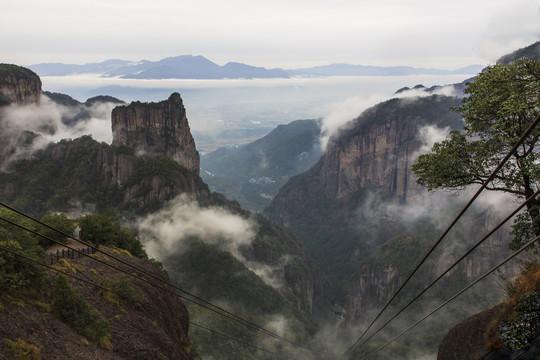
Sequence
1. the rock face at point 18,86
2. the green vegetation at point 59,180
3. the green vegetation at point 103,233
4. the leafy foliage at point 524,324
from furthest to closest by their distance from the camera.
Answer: the rock face at point 18,86, the green vegetation at point 59,180, the green vegetation at point 103,233, the leafy foliage at point 524,324

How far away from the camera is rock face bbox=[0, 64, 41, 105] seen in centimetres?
11673

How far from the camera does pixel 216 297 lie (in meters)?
84.9

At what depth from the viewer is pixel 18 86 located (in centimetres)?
12106

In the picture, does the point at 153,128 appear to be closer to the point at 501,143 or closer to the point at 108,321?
the point at 108,321

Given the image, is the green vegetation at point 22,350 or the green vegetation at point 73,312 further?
the green vegetation at point 73,312

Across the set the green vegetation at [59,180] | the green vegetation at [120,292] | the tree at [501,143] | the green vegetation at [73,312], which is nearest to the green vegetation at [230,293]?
the green vegetation at [59,180]

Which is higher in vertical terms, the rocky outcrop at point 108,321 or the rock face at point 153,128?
the rock face at point 153,128

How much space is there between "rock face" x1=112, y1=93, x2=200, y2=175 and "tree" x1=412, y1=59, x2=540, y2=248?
108 meters

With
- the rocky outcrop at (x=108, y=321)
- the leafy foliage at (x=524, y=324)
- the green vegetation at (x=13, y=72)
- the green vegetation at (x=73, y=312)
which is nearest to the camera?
the leafy foliage at (x=524, y=324)

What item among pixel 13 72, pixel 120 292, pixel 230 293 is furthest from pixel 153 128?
pixel 120 292

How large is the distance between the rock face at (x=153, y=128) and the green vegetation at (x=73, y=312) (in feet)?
330

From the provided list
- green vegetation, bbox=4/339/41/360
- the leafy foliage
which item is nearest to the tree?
the leafy foliage

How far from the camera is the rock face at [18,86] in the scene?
117 metres

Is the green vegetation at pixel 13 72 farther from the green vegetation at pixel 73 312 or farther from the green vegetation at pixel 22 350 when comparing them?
the green vegetation at pixel 22 350
